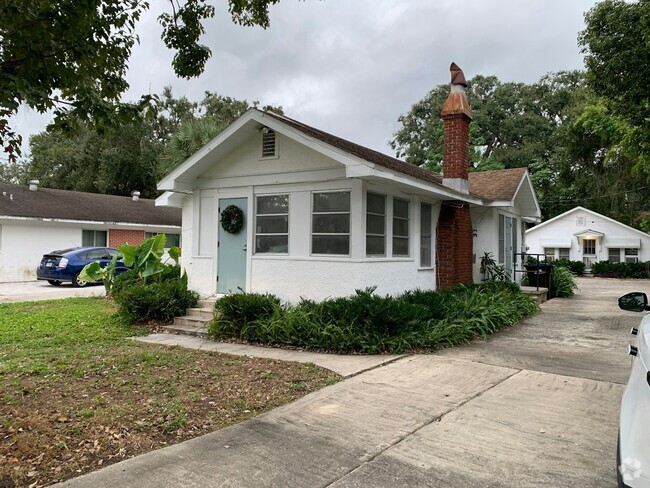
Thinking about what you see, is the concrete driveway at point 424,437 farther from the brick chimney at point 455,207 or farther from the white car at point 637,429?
the brick chimney at point 455,207

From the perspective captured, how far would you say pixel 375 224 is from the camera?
29.2ft

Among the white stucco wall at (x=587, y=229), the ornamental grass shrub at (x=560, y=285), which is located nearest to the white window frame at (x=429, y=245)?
the ornamental grass shrub at (x=560, y=285)

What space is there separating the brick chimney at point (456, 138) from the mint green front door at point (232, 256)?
548 centimetres

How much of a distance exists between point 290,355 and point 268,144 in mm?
4602

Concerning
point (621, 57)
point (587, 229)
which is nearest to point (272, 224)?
→ point (621, 57)

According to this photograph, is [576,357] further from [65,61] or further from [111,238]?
[111,238]

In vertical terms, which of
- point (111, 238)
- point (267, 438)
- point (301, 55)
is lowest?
point (267, 438)

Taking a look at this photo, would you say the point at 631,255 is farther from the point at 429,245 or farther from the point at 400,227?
the point at 400,227

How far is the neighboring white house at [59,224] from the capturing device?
65.3 ft

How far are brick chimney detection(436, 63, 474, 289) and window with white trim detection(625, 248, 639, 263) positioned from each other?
77.6 ft

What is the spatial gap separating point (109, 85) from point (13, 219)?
60.4 feet

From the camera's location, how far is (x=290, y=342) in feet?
24.7

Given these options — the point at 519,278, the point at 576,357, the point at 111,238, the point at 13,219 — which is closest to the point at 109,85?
the point at 576,357

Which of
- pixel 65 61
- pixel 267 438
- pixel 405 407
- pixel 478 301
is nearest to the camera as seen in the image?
pixel 267 438
